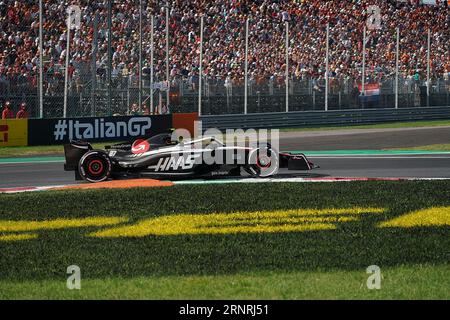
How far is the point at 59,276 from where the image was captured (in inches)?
388

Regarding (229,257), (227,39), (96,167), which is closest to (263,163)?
(96,167)

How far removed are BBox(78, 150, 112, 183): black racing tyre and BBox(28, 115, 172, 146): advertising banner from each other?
989 centimetres

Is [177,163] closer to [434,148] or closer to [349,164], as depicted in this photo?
[349,164]

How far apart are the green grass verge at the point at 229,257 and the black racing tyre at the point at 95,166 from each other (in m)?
2.48

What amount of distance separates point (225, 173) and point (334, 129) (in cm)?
1902

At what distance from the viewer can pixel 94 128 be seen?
2873 cm

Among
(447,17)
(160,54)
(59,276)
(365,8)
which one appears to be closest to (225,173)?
(59,276)

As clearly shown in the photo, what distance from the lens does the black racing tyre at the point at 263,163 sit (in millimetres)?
18344

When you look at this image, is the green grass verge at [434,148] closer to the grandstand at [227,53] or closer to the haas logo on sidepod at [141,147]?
the grandstand at [227,53]

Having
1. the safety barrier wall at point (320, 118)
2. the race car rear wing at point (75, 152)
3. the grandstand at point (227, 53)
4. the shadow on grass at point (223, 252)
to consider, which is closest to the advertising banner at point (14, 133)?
the grandstand at point (227, 53)

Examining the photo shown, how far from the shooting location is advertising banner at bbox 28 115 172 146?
91.8 ft

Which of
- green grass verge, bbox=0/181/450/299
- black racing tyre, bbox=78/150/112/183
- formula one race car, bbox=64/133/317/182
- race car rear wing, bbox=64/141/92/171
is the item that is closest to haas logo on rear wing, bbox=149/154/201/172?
formula one race car, bbox=64/133/317/182

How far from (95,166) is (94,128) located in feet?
35.1
